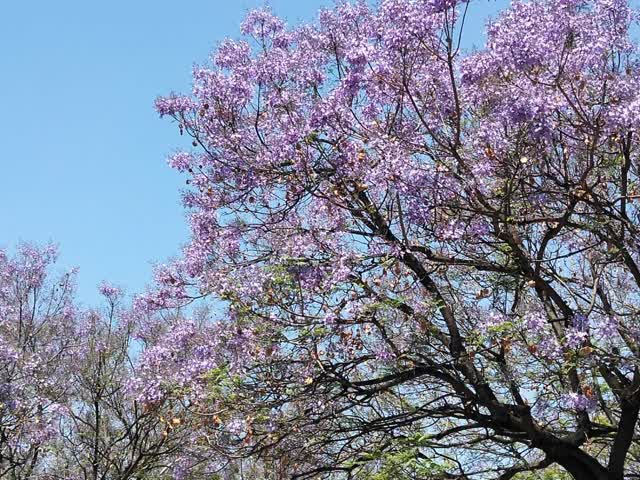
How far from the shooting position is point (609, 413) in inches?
351

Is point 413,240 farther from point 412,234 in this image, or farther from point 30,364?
point 30,364

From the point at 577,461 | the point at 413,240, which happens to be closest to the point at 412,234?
the point at 413,240

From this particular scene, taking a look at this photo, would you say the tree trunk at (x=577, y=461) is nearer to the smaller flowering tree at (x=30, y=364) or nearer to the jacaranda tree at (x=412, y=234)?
the jacaranda tree at (x=412, y=234)

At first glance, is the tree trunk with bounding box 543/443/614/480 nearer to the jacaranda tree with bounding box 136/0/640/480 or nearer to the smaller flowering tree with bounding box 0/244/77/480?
the jacaranda tree with bounding box 136/0/640/480

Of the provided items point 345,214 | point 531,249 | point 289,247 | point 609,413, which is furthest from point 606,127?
point 609,413

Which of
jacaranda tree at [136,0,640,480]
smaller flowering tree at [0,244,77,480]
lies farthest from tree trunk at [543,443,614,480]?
smaller flowering tree at [0,244,77,480]

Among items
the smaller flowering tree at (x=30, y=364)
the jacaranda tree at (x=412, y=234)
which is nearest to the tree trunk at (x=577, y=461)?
the jacaranda tree at (x=412, y=234)

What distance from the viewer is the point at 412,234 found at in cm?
764

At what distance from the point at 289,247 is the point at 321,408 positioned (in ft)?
5.77

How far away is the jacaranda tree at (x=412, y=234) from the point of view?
22.0 feet

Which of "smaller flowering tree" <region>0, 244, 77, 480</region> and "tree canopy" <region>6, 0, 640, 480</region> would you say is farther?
"smaller flowering tree" <region>0, 244, 77, 480</region>

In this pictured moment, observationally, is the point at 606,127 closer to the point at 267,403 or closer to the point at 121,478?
the point at 267,403

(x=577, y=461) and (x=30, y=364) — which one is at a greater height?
(x=30, y=364)

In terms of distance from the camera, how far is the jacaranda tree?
6699 millimetres
